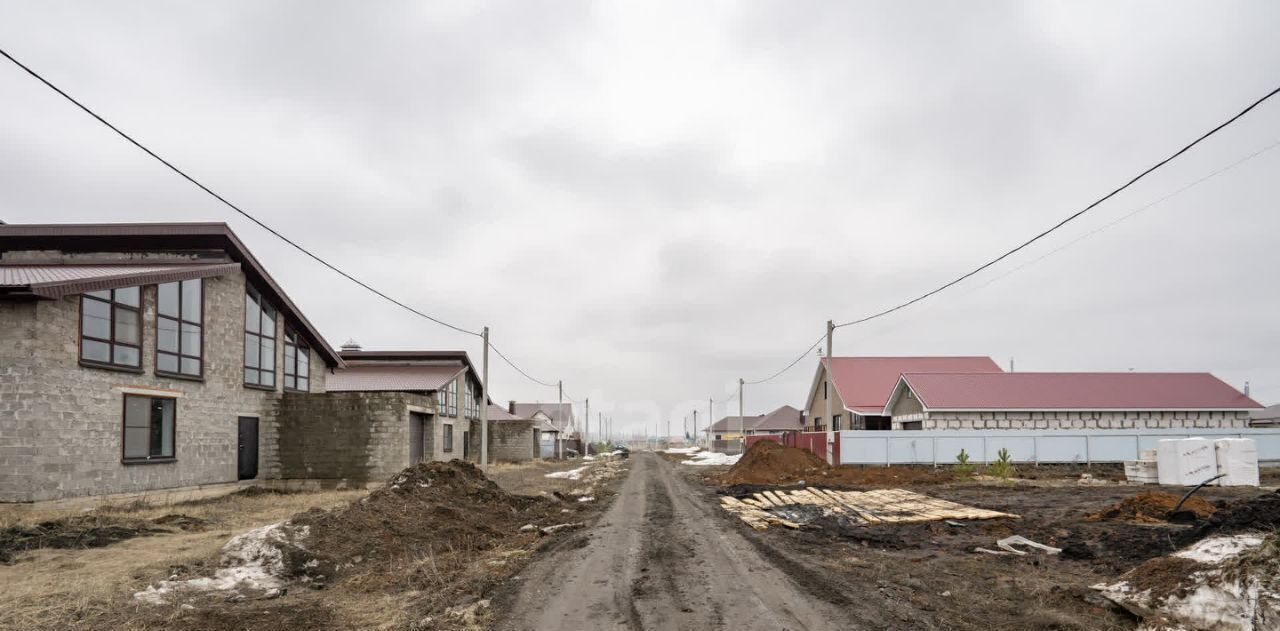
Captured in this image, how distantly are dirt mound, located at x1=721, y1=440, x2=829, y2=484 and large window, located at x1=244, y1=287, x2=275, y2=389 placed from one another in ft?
62.1

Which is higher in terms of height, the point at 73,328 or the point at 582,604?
the point at 73,328

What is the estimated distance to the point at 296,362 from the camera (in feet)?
92.6

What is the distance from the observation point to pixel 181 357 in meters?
20.8

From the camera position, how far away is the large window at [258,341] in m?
24.5

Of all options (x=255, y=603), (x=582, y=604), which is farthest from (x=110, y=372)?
(x=582, y=604)

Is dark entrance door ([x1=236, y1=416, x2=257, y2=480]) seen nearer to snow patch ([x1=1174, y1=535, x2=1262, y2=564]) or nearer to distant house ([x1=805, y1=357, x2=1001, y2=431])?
snow patch ([x1=1174, y1=535, x2=1262, y2=564])

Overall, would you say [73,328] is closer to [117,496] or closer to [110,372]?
[110,372]

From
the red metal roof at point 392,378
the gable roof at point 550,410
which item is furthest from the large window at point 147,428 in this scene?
the gable roof at point 550,410

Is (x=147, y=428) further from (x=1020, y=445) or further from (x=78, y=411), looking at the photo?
→ (x=1020, y=445)

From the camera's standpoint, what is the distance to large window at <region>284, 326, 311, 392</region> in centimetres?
2744

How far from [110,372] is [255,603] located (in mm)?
12094

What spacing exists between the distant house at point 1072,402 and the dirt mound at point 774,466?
26.6 feet

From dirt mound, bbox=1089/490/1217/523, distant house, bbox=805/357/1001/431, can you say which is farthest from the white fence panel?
dirt mound, bbox=1089/490/1217/523

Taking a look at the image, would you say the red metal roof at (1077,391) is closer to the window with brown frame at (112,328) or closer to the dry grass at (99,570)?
the dry grass at (99,570)
